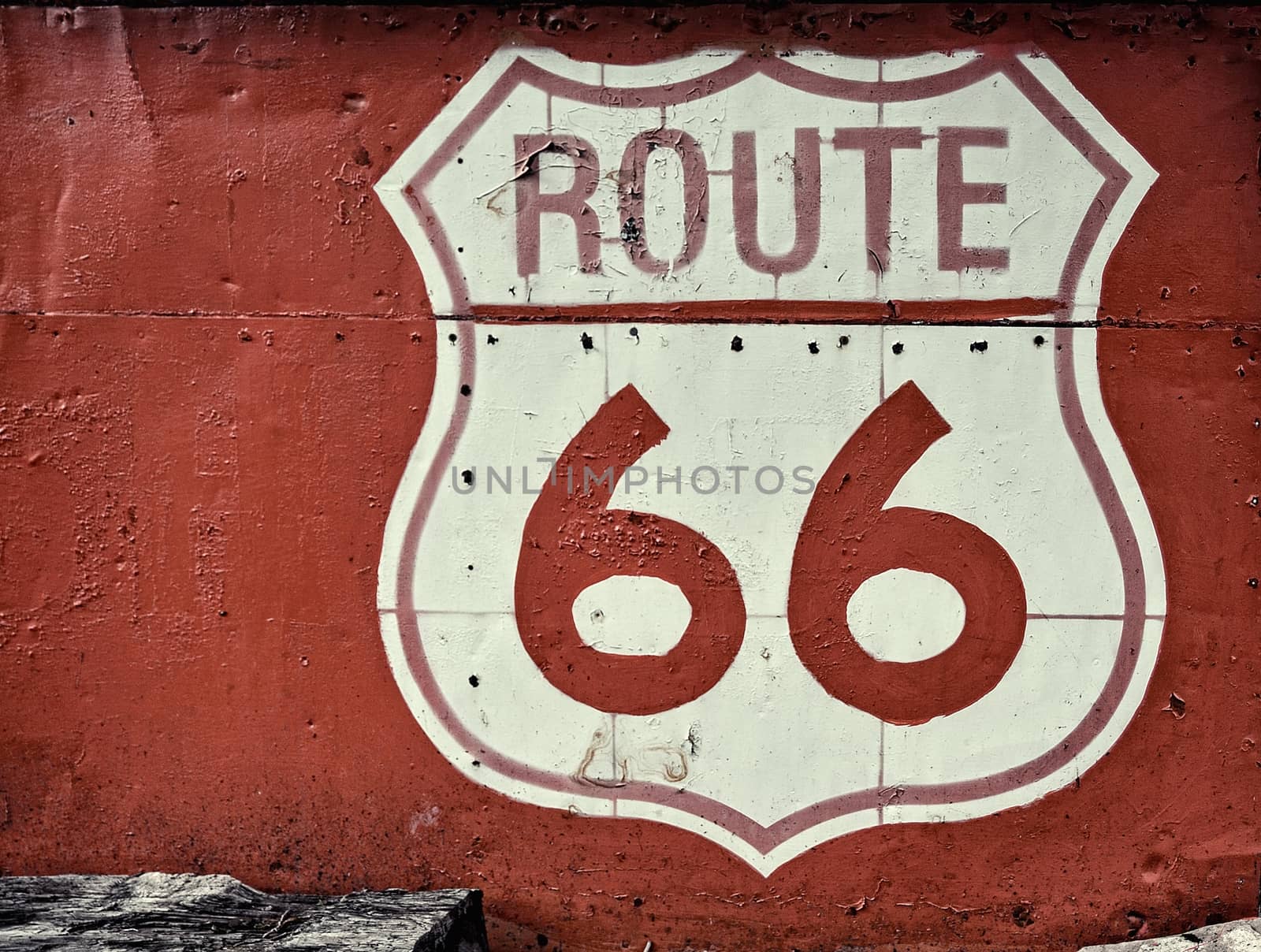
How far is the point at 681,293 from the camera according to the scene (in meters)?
2.89

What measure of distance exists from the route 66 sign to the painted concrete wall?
0.06 feet

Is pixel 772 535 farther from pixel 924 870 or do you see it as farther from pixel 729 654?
pixel 924 870

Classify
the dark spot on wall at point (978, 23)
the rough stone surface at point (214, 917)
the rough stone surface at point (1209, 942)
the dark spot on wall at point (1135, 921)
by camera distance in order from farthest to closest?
the dark spot on wall at point (1135, 921), the dark spot on wall at point (978, 23), the rough stone surface at point (1209, 942), the rough stone surface at point (214, 917)

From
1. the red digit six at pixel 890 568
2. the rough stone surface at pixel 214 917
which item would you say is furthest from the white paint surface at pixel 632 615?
the rough stone surface at pixel 214 917

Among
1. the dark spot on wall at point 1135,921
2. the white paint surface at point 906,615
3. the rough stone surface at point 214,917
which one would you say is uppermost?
the white paint surface at point 906,615

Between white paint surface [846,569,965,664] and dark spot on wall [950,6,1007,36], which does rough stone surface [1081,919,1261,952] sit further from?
dark spot on wall [950,6,1007,36]

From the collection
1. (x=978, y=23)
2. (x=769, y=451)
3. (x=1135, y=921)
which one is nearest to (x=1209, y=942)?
(x=1135, y=921)

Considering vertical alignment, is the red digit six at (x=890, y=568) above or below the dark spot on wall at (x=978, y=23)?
below

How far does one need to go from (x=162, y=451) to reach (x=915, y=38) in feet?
10.5

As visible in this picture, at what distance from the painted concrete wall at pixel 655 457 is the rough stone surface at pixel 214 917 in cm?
17

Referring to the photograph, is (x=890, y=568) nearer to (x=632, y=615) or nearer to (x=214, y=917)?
(x=632, y=615)

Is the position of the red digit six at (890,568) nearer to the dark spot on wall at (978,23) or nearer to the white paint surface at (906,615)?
the white paint surface at (906,615)

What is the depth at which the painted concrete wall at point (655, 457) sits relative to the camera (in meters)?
2.84

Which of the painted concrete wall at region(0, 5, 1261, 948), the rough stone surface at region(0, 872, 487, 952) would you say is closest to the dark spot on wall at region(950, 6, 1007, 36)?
the painted concrete wall at region(0, 5, 1261, 948)
